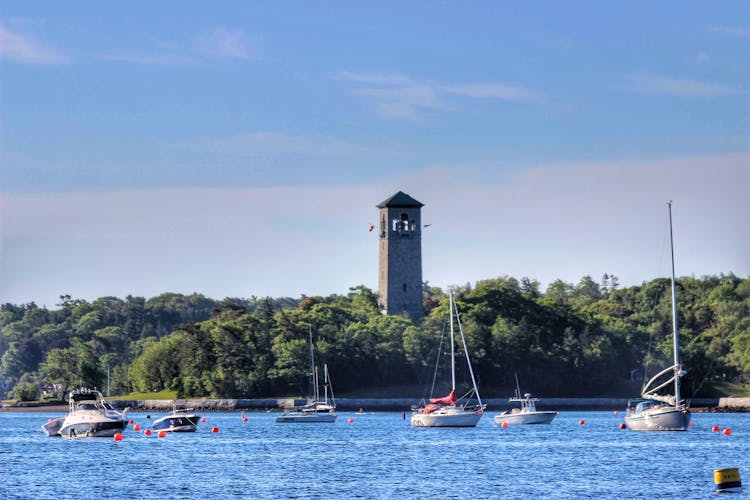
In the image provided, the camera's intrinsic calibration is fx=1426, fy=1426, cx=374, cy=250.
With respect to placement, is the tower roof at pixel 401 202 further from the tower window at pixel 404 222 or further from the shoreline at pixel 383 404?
the shoreline at pixel 383 404

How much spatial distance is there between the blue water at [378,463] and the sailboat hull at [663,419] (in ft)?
3.34

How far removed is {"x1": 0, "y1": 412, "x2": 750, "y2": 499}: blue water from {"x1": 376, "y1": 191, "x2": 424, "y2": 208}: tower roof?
69140 millimetres

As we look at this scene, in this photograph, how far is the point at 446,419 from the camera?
371ft

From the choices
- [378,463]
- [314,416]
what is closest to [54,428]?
[314,416]

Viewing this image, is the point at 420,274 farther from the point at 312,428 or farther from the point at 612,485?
the point at 612,485

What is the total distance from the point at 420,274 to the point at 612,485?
121 m

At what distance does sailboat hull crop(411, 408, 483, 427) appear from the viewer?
11175 centimetres

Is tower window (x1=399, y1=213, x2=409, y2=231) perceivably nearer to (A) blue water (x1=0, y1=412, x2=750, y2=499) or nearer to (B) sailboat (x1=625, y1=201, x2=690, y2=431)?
(A) blue water (x1=0, y1=412, x2=750, y2=499)

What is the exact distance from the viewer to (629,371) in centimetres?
18212

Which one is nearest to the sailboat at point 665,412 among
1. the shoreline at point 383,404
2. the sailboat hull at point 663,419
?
the sailboat hull at point 663,419

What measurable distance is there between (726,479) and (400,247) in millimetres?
124569

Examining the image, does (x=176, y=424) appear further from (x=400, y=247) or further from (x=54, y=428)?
(x=400, y=247)

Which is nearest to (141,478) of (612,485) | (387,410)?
(612,485)

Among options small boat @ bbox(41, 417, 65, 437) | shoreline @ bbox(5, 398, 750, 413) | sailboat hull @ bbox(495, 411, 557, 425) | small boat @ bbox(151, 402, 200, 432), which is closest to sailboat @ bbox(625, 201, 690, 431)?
sailboat hull @ bbox(495, 411, 557, 425)
